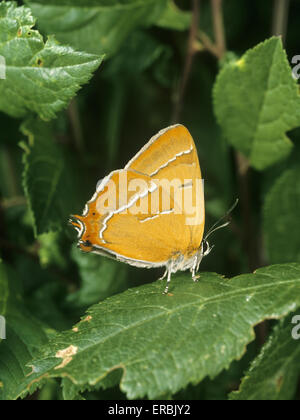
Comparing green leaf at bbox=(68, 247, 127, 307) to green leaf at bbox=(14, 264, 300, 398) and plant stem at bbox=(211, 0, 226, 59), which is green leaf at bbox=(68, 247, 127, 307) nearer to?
green leaf at bbox=(14, 264, 300, 398)

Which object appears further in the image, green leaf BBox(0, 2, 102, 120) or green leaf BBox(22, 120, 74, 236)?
green leaf BBox(22, 120, 74, 236)

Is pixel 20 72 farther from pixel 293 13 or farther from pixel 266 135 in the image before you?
pixel 293 13

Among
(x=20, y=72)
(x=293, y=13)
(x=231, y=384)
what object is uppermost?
(x=293, y=13)

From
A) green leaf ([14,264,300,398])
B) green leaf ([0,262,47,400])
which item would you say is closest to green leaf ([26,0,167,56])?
green leaf ([0,262,47,400])

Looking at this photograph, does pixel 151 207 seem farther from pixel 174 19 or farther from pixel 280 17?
pixel 280 17

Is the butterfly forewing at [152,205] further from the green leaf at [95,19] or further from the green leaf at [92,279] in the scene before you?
the green leaf at [95,19]
